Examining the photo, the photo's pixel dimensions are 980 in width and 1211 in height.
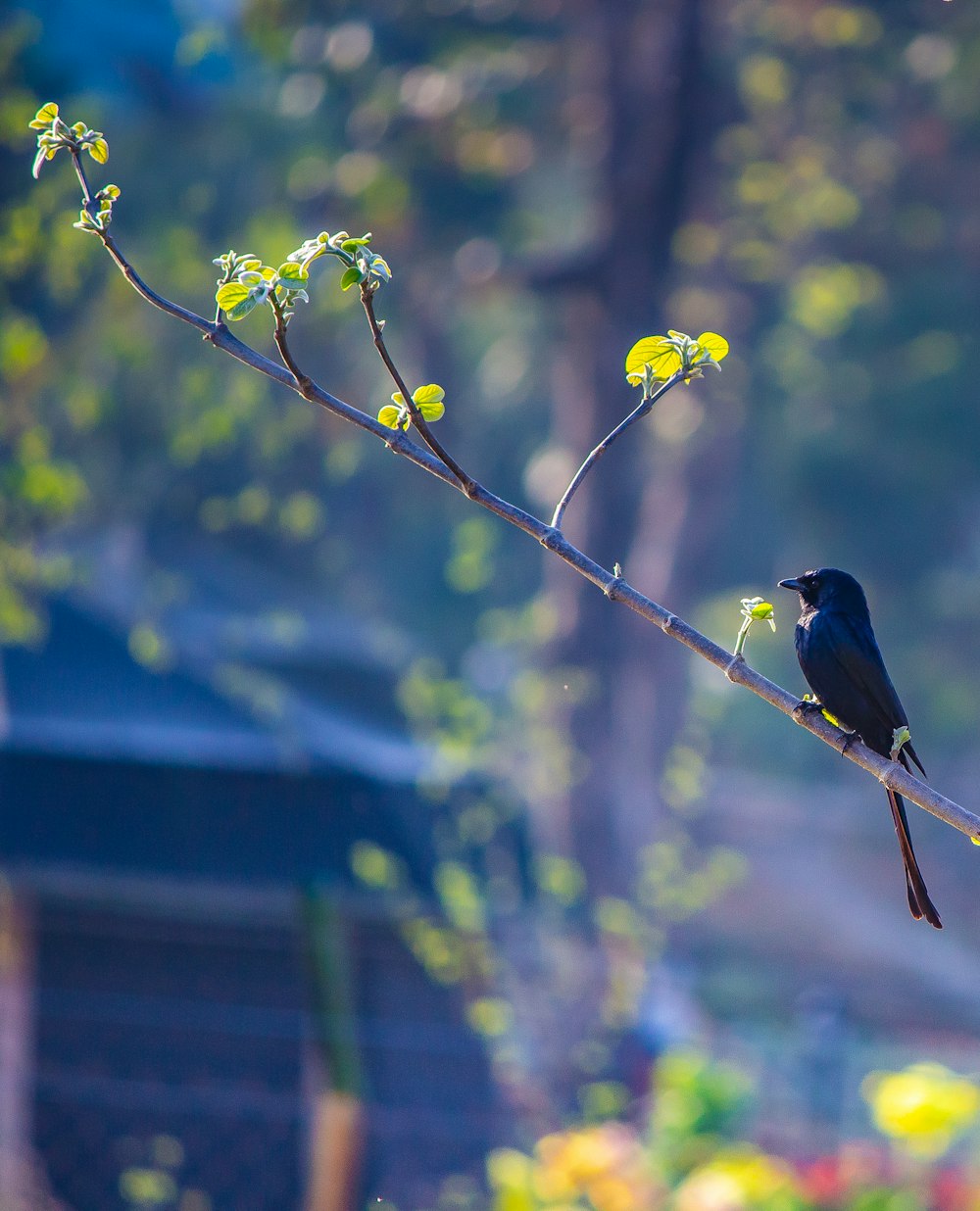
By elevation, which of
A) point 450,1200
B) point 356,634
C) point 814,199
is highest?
point 814,199

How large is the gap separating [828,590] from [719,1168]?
3.20 meters

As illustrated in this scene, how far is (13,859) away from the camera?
6344 mm

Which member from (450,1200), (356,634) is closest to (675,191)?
(356,634)

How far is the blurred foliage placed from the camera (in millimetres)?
4879

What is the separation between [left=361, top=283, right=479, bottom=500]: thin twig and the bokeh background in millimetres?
3177

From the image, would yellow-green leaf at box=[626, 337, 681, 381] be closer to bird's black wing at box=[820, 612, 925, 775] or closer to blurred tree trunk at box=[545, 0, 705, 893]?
bird's black wing at box=[820, 612, 925, 775]

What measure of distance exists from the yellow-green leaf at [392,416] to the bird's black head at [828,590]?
3.94 feet

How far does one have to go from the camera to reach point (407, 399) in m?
1.61

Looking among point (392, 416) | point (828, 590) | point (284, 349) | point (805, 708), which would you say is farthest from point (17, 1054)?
point (284, 349)

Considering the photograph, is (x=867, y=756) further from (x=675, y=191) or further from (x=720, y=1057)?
(x=675, y=191)

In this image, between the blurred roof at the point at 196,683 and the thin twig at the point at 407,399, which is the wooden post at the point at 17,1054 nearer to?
the blurred roof at the point at 196,683

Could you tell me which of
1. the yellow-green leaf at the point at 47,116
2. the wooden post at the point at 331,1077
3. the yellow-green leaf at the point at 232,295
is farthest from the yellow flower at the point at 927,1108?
the yellow-green leaf at the point at 47,116

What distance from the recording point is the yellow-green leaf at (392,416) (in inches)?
68.6

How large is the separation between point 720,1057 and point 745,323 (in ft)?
21.7
